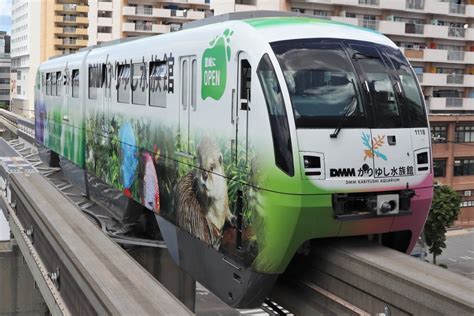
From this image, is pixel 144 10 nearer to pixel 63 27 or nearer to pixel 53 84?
pixel 63 27

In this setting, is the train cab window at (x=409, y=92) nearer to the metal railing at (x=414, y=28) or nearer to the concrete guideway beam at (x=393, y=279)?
the concrete guideway beam at (x=393, y=279)

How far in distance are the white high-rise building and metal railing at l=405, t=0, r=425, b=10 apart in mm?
42517

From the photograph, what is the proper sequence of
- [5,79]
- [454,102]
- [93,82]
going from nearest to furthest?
[93,82], [454,102], [5,79]

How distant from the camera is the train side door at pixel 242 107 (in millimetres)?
6609

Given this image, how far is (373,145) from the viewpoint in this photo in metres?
6.54

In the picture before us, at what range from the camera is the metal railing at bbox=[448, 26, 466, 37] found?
1686 inches

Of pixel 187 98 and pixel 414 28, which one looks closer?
pixel 187 98

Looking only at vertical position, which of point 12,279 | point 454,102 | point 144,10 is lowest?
point 12,279

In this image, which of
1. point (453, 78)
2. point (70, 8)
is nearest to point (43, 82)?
point (453, 78)

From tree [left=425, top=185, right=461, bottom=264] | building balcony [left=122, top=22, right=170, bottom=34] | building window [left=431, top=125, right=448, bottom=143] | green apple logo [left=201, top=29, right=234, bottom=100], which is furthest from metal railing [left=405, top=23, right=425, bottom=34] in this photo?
green apple logo [left=201, top=29, right=234, bottom=100]

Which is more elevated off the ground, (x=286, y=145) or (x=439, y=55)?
(x=439, y=55)

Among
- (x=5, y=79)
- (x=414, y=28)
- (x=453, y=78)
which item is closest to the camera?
(x=414, y=28)

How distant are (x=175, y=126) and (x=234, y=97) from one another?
1870 mm

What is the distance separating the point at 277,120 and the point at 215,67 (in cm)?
142
